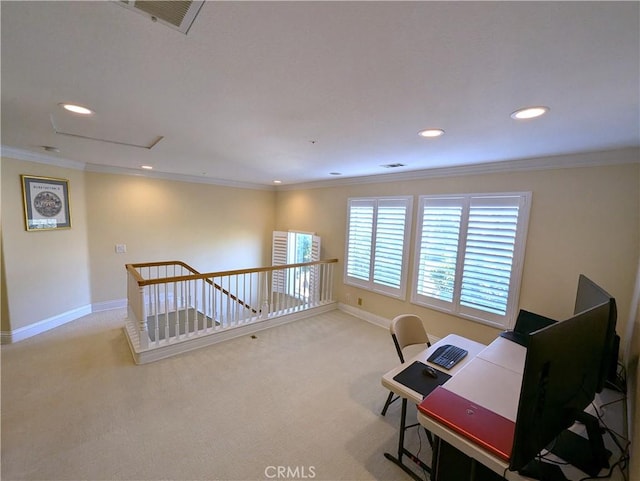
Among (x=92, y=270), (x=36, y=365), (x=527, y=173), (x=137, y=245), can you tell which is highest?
(x=527, y=173)

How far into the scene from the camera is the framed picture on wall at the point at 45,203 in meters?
3.25

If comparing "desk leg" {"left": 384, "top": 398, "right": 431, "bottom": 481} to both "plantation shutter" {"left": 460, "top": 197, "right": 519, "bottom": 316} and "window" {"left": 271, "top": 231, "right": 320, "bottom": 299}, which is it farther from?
"window" {"left": 271, "top": 231, "right": 320, "bottom": 299}

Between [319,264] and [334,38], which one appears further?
[319,264]

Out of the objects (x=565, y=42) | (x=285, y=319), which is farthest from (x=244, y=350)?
(x=565, y=42)

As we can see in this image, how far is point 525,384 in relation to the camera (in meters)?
0.84

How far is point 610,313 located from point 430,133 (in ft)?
4.97

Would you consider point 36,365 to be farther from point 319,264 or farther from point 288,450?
point 319,264

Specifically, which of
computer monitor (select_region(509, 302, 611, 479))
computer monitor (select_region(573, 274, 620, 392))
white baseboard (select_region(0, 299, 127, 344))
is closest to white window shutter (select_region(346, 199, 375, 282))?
computer monitor (select_region(573, 274, 620, 392))

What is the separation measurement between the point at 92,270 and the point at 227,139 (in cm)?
373

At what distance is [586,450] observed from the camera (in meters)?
1.24

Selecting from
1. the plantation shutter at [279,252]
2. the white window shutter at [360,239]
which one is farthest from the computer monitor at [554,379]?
the plantation shutter at [279,252]

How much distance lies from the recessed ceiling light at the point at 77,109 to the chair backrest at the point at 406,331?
278cm

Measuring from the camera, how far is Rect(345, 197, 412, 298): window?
380cm

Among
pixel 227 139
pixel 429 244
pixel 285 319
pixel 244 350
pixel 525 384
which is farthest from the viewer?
pixel 285 319
